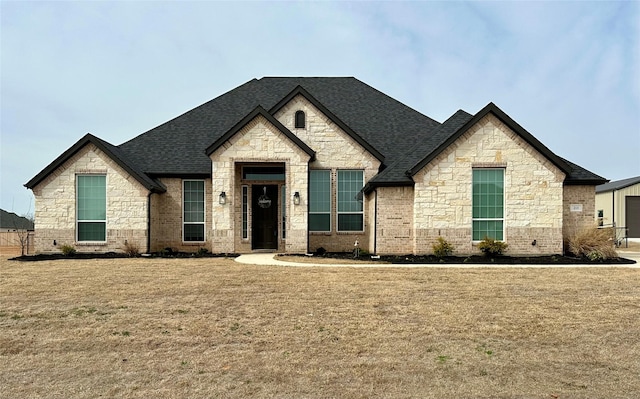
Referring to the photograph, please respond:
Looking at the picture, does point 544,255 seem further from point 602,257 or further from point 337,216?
point 337,216

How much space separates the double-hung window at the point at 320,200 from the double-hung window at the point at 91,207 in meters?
8.45

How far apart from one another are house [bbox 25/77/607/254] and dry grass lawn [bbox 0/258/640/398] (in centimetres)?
522

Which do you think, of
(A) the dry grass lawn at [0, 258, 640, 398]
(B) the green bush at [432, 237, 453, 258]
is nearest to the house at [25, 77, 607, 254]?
(B) the green bush at [432, 237, 453, 258]

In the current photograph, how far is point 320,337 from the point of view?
6938 mm

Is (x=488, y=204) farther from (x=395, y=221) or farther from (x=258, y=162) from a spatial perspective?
(x=258, y=162)

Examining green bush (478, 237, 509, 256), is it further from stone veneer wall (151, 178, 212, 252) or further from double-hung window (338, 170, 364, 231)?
stone veneer wall (151, 178, 212, 252)

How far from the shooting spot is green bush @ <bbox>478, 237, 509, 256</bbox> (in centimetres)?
1645

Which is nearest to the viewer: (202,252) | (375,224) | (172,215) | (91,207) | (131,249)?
(375,224)

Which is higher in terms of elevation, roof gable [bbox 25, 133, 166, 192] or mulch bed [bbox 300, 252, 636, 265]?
roof gable [bbox 25, 133, 166, 192]

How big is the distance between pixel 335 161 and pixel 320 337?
1316 cm

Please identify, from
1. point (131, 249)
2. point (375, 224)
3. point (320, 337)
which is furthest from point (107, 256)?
point (320, 337)

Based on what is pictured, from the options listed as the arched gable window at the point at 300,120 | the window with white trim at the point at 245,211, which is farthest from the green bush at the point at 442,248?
the window with white trim at the point at 245,211

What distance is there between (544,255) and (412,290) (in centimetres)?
902

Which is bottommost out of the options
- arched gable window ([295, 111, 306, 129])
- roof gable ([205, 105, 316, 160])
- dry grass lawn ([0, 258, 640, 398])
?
dry grass lawn ([0, 258, 640, 398])
